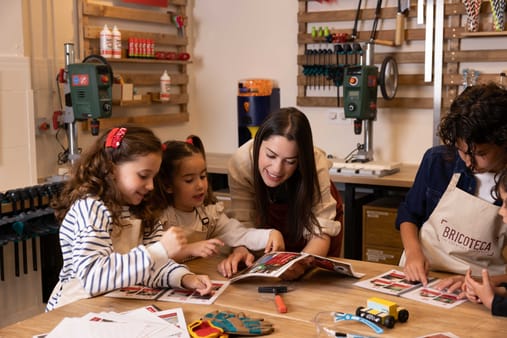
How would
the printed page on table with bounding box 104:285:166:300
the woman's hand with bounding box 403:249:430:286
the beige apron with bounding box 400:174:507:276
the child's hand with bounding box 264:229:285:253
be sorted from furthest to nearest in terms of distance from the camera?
1. the child's hand with bounding box 264:229:285:253
2. the beige apron with bounding box 400:174:507:276
3. the woman's hand with bounding box 403:249:430:286
4. the printed page on table with bounding box 104:285:166:300

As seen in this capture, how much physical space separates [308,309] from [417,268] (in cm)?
46

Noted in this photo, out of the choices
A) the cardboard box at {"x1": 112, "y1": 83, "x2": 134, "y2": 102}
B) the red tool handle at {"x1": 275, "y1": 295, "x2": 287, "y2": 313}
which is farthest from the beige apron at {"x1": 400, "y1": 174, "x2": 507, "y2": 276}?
the cardboard box at {"x1": 112, "y1": 83, "x2": 134, "y2": 102}

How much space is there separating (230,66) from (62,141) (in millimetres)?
1578

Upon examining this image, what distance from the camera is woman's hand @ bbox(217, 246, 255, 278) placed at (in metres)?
2.09

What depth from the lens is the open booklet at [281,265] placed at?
6.26ft

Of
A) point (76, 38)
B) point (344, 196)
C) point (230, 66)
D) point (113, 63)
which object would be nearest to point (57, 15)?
point (76, 38)

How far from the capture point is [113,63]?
4.51 meters

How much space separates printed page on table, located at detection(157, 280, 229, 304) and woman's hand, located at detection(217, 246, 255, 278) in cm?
13

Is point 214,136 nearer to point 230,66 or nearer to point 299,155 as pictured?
point 230,66

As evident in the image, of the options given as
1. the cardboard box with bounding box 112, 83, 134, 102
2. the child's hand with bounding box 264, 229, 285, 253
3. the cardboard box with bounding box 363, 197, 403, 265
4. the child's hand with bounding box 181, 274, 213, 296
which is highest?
the cardboard box with bounding box 112, 83, 134, 102

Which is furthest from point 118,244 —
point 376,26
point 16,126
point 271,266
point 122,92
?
point 376,26

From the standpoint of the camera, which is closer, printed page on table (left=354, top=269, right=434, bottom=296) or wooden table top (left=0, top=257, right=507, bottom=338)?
wooden table top (left=0, top=257, right=507, bottom=338)

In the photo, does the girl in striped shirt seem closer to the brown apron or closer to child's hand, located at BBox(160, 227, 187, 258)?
child's hand, located at BBox(160, 227, 187, 258)

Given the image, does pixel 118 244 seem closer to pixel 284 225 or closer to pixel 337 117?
pixel 284 225
